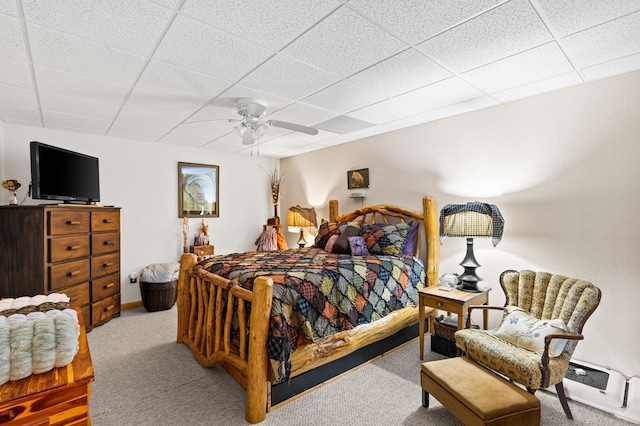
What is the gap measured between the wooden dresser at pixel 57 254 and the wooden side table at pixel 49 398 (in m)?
2.16

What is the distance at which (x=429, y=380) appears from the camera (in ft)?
6.91

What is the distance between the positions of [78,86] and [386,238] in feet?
10.8

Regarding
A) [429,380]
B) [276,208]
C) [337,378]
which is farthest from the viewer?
[276,208]

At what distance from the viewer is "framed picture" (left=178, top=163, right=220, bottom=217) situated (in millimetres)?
5051

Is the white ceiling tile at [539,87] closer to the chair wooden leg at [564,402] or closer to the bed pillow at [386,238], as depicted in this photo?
the bed pillow at [386,238]

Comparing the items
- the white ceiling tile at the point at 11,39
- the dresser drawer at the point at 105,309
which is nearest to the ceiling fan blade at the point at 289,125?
the white ceiling tile at the point at 11,39

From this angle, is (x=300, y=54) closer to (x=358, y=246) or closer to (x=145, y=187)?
(x=358, y=246)

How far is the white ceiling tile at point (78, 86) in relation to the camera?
2441mm

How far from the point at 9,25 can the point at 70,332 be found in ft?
5.95

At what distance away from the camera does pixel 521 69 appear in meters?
2.42

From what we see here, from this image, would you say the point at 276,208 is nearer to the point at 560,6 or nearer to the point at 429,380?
the point at 429,380

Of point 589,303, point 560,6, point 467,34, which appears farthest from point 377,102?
point 589,303

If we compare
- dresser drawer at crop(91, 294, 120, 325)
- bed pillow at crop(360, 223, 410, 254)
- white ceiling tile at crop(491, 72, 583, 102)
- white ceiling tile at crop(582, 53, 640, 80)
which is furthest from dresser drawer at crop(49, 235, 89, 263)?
white ceiling tile at crop(582, 53, 640, 80)

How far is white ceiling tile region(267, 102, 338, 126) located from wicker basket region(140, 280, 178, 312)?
9.25 ft
